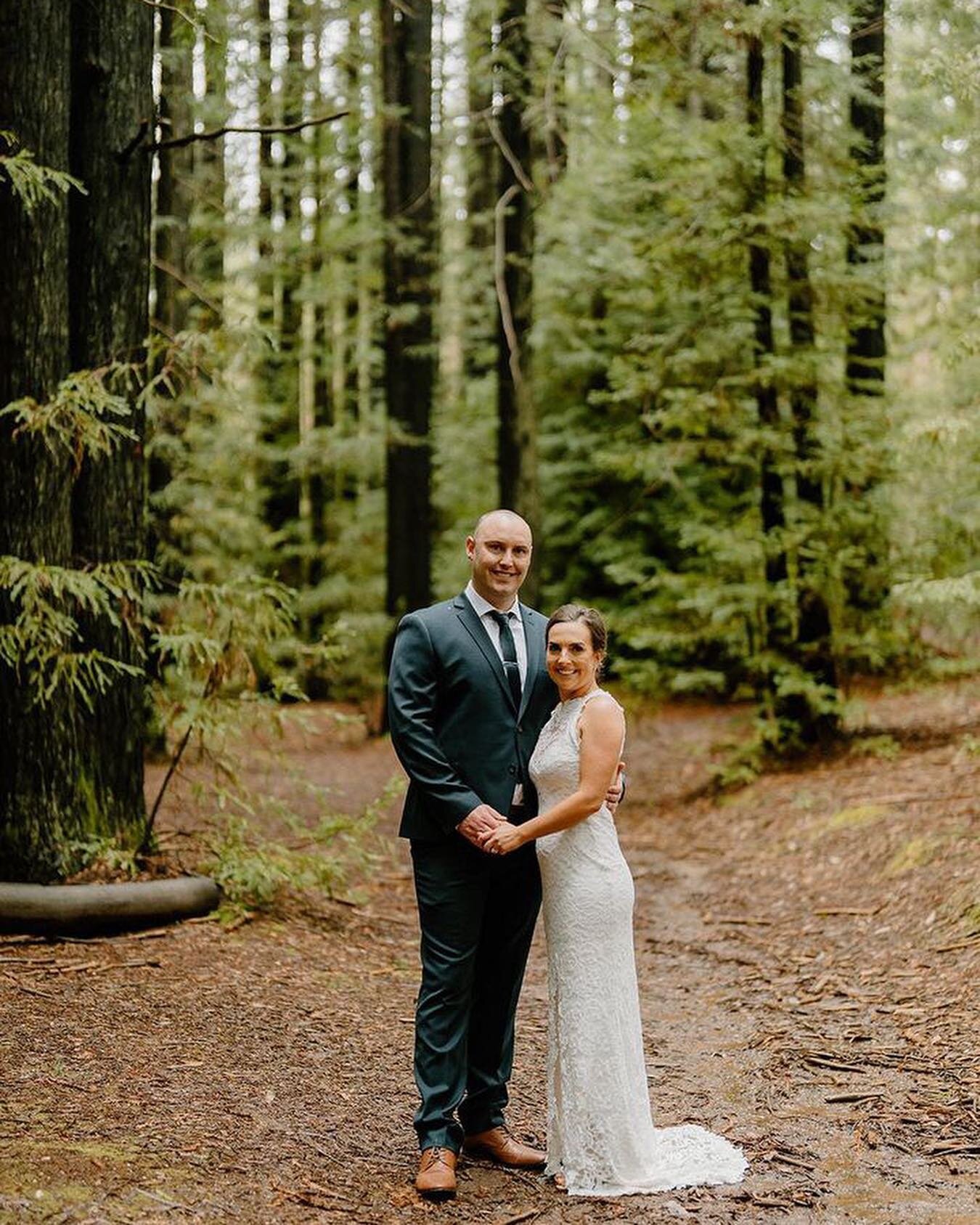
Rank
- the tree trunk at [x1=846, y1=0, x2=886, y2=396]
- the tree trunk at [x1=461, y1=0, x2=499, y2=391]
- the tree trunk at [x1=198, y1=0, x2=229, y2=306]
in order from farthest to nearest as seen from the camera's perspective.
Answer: the tree trunk at [x1=461, y1=0, x2=499, y2=391]
the tree trunk at [x1=846, y1=0, x2=886, y2=396]
the tree trunk at [x1=198, y1=0, x2=229, y2=306]

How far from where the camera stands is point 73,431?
7023mm

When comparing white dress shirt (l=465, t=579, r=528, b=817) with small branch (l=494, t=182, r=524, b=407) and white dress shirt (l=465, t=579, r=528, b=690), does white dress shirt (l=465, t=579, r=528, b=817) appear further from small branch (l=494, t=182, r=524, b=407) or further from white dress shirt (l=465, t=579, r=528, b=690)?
small branch (l=494, t=182, r=524, b=407)

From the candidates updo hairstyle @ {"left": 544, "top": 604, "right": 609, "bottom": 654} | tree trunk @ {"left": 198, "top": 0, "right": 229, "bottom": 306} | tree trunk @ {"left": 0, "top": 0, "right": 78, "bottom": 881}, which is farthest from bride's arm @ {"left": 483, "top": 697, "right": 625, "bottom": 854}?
tree trunk @ {"left": 198, "top": 0, "right": 229, "bottom": 306}

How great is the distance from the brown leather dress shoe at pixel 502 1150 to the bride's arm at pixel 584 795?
1.16m

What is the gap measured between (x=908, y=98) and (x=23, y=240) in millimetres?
11345

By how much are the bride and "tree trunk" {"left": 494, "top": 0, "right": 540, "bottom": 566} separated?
427 inches

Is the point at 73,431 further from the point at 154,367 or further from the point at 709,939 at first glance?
the point at 709,939

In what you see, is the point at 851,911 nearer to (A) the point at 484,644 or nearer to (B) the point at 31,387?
(A) the point at 484,644

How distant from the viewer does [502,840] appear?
4.43 metres

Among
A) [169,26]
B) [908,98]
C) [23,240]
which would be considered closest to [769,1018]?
[23,240]

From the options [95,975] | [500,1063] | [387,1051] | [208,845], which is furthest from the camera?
[208,845]

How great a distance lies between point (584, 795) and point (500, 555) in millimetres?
918

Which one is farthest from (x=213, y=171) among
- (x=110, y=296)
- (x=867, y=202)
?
(x=110, y=296)

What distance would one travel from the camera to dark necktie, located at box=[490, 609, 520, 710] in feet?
15.6
